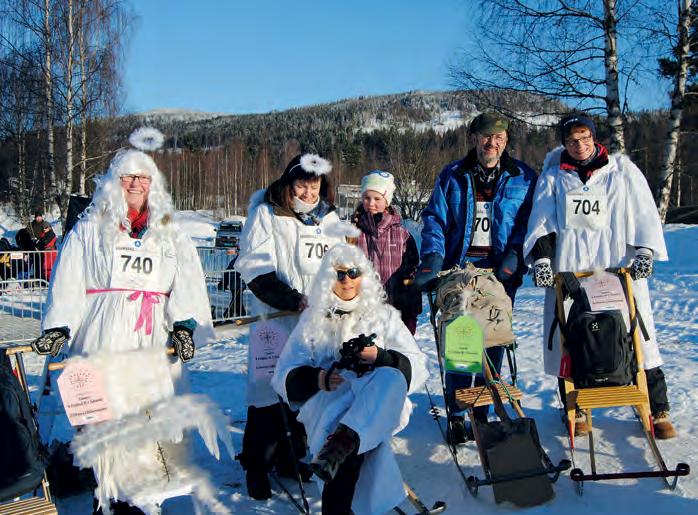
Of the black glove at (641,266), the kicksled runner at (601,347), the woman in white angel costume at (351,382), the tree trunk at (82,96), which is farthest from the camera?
the tree trunk at (82,96)

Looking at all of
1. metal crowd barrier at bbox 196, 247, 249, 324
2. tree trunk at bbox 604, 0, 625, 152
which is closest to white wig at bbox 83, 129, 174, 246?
metal crowd barrier at bbox 196, 247, 249, 324

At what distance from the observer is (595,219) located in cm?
404

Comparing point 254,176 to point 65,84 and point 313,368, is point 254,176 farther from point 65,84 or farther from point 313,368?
point 313,368

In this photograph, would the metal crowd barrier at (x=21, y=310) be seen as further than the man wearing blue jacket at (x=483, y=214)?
Yes

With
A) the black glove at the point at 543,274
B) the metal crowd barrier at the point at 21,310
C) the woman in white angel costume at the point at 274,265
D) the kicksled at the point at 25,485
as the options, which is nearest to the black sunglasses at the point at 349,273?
the woman in white angel costume at the point at 274,265

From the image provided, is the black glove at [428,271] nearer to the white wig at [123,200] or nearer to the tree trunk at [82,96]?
the white wig at [123,200]

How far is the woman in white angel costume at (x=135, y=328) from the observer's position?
10.0ft

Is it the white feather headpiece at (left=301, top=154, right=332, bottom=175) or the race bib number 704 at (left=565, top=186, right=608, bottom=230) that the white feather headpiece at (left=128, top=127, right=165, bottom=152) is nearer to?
the white feather headpiece at (left=301, top=154, right=332, bottom=175)

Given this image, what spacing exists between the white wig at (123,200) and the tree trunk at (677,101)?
40.3 feet

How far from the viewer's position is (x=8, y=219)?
38.7m

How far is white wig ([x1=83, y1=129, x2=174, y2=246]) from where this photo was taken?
331cm

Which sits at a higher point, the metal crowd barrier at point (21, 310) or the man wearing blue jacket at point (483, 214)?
the man wearing blue jacket at point (483, 214)

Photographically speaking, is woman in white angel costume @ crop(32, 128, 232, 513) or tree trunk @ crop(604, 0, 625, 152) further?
tree trunk @ crop(604, 0, 625, 152)

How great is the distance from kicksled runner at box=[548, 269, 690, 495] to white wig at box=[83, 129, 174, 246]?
241 centimetres
